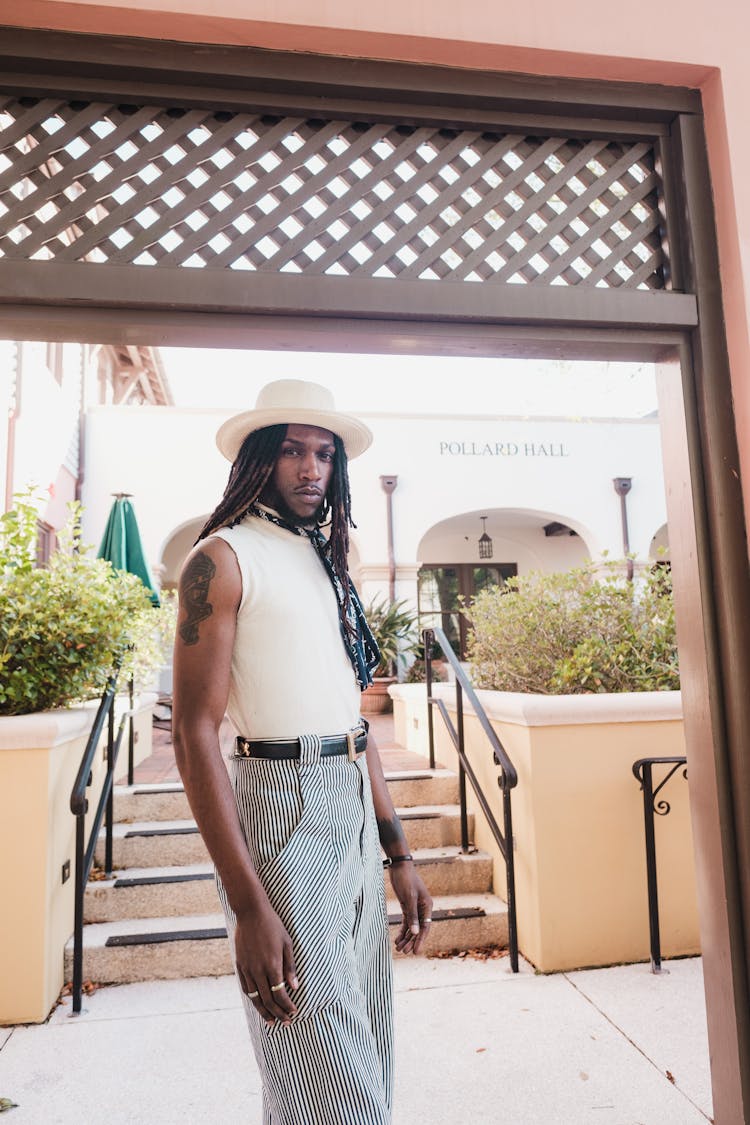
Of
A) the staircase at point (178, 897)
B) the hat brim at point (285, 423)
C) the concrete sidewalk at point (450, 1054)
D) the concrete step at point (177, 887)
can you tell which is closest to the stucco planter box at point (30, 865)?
the concrete sidewalk at point (450, 1054)

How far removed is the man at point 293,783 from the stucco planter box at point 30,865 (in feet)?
6.49

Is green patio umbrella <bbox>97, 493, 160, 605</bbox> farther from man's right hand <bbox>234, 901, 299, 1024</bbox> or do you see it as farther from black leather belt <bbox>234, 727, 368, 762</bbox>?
man's right hand <bbox>234, 901, 299, 1024</bbox>

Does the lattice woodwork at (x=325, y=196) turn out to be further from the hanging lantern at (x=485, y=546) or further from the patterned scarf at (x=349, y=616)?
the hanging lantern at (x=485, y=546)

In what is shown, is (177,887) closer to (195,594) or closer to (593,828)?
(593,828)

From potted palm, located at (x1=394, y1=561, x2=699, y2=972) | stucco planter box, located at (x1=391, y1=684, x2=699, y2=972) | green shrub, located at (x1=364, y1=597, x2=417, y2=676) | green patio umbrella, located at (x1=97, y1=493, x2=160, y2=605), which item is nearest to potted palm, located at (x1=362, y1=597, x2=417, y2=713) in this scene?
green shrub, located at (x1=364, y1=597, x2=417, y2=676)

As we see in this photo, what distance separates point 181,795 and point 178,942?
1.27 m

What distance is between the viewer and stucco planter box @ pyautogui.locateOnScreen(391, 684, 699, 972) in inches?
147

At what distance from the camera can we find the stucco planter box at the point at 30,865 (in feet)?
10.8

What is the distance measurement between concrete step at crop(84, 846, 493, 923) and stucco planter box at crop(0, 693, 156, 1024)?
0.47 m

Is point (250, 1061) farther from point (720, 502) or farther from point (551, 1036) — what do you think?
point (720, 502)

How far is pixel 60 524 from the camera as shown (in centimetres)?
1047

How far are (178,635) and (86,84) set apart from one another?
58.9 inches

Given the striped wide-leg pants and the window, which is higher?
the window

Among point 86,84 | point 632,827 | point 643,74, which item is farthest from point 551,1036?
point 86,84
